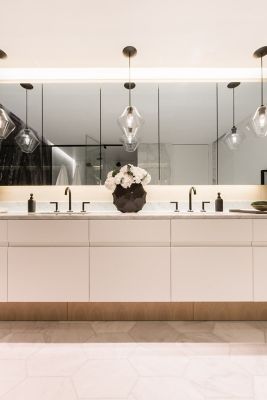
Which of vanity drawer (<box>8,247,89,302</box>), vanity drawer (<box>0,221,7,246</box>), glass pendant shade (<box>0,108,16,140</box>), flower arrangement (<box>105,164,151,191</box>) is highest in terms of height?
glass pendant shade (<box>0,108,16,140</box>)

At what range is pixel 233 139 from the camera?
2.81m

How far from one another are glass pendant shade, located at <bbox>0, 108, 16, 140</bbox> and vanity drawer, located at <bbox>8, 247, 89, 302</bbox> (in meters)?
1.32

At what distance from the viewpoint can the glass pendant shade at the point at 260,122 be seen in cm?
263

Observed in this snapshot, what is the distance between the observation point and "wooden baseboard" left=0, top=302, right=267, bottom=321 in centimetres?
238

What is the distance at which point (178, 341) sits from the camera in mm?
2023

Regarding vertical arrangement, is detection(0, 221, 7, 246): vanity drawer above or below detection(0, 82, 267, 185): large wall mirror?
below
